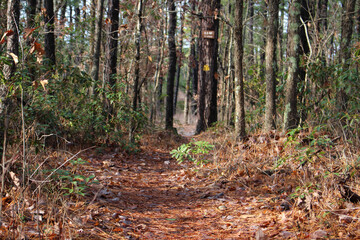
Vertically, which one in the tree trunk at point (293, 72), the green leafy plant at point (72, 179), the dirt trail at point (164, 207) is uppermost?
the tree trunk at point (293, 72)

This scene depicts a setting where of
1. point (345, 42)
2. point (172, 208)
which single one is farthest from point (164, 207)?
point (345, 42)

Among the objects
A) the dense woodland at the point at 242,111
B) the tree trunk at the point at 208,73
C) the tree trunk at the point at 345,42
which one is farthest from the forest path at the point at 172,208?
the tree trunk at the point at 208,73

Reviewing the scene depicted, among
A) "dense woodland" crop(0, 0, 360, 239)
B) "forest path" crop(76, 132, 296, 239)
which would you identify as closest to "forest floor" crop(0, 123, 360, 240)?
"forest path" crop(76, 132, 296, 239)

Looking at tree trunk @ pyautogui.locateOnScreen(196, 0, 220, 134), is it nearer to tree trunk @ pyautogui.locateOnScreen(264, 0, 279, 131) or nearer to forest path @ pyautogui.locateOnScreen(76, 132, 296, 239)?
tree trunk @ pyautogui.locateOnScreen(264, 0, 279, 131)

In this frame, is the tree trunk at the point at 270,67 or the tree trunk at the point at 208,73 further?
the tree trunk at the point at 208,73

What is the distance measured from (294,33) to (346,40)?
121 cm

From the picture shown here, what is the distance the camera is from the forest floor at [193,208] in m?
2.83

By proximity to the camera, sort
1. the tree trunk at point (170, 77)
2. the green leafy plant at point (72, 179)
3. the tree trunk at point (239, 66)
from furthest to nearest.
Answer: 1. the tree trunk at point (170, 77)
2. the tree trunk at point (239, 66)
3. the green leafy plant at point (72, 179)

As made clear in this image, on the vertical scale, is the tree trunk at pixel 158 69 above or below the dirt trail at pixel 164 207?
above

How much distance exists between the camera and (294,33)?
6.48 meters

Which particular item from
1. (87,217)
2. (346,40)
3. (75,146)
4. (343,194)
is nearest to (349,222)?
(343,194)

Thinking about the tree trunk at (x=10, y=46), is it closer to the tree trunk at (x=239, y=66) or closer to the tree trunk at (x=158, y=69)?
the tree trunk at (x=239, y=66)

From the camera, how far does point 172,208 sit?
410cm

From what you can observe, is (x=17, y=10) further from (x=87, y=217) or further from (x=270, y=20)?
(x=270, y=20)
